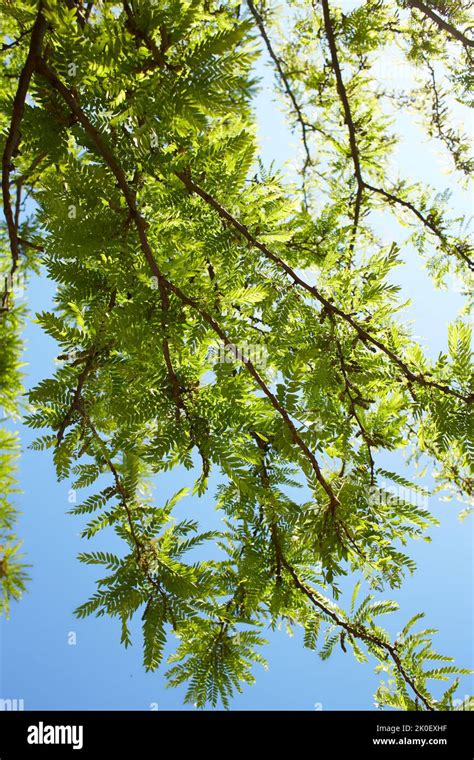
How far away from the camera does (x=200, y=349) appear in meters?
0.99

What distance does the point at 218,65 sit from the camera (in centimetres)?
61

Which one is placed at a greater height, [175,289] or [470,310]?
[470,310]

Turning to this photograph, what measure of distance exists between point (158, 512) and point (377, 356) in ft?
1.73

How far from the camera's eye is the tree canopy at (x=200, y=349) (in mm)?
731

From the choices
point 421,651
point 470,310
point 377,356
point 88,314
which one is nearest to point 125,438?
point 88,314

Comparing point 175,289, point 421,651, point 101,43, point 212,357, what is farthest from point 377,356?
point 421,651

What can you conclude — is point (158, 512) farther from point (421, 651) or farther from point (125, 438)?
point (421, 651)

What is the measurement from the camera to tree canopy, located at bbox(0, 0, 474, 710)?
0.73 metres

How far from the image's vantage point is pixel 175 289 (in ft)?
2.83

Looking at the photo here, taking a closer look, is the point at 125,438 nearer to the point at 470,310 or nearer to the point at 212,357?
the point at 212,357
